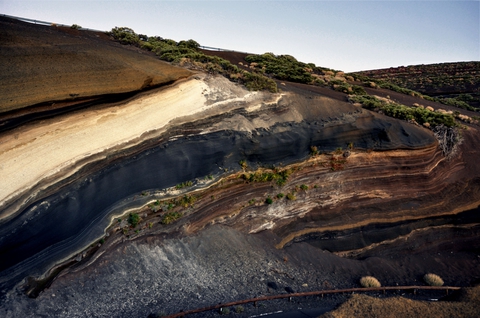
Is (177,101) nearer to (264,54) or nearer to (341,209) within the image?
(341,209)

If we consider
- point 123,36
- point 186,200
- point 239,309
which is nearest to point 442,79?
point 123,36

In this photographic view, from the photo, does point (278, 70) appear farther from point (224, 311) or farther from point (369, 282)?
point (224, 311)

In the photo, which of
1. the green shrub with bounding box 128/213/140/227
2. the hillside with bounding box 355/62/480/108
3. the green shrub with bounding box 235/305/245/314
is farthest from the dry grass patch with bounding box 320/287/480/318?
the hillside with bounding box 355/62/480/108

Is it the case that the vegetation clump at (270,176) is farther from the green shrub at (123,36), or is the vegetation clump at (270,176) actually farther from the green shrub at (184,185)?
the green shrub at (123,36)

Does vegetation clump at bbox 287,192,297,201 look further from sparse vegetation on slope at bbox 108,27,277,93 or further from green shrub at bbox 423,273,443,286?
green shrub at bbox 423,273,443,286

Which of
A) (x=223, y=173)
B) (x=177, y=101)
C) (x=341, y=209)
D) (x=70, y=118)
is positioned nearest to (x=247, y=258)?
(x=223, y=173)
